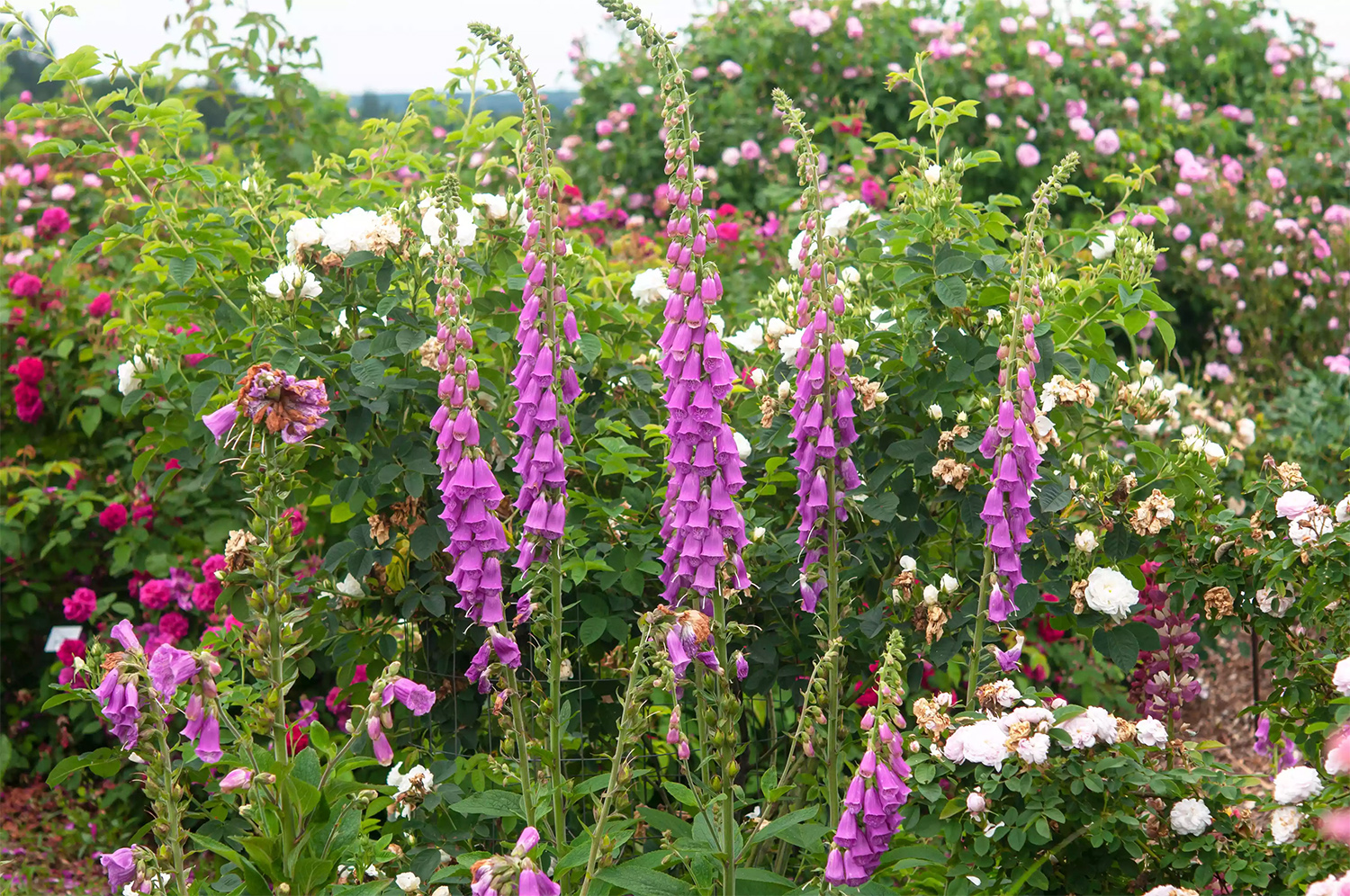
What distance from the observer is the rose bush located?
233 centimetres

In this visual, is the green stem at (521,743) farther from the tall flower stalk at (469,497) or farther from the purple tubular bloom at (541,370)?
the purple tubular bloom at (541,370)

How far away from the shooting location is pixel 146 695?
216 cm

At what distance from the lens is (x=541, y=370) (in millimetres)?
2441

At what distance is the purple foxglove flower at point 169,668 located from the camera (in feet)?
7.14

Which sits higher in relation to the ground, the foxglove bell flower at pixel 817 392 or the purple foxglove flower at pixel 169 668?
the foxglove bell flower at pixel 817 392

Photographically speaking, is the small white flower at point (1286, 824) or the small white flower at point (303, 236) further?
the small white flower at point (303, 236)

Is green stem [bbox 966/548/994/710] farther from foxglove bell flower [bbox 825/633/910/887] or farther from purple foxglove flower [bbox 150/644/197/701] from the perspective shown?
purple foxglove flower [bbox 150/644/197/701]

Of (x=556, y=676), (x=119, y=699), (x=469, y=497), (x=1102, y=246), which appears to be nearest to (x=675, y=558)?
(x=556, y=676)

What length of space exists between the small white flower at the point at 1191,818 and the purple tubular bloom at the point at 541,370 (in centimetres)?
143

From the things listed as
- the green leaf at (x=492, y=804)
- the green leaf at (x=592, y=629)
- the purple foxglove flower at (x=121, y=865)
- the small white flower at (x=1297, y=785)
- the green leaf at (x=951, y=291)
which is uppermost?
the green leaf at (x=951, y=291)

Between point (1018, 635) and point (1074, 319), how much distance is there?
92cm

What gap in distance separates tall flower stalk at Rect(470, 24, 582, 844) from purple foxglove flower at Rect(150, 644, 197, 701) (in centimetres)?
65

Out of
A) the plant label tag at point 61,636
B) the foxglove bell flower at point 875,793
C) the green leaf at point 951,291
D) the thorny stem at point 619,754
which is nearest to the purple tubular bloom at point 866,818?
the foxglove bell flower at point 875,793

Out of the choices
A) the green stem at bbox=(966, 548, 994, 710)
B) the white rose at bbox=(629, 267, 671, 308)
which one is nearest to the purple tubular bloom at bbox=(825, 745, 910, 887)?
the green stem at bbox=(966, 548, 994, 710)
